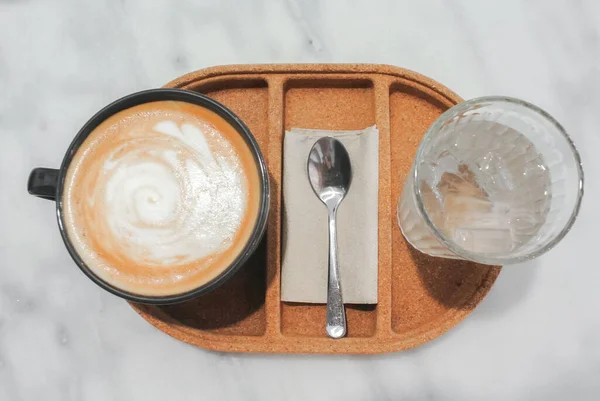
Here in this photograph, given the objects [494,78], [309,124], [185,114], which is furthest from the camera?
[494,78]

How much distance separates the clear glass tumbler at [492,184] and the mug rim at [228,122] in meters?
0.24

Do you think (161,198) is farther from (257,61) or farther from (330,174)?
(257,61)

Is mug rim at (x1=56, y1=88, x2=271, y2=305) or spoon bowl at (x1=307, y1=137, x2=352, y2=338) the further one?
spoon bowl at (x1=307, y1=137, x2=352, y2=338)

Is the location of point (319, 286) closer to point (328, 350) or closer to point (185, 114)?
point (328, 350)

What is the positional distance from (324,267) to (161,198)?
308 millimetres

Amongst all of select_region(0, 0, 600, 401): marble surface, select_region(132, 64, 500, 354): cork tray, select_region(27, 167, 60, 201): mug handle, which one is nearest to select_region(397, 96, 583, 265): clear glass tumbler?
select_region(132, 64, 500, 354): cork tray

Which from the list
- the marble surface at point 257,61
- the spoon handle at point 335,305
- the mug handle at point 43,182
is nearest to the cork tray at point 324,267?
the spoon handle at point 335,305

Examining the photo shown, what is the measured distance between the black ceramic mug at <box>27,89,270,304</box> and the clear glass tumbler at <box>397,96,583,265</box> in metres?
0.24

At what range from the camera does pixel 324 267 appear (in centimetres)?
93

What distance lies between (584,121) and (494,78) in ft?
0.68

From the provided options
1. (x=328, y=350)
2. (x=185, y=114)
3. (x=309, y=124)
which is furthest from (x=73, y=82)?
(x=328, y=350)

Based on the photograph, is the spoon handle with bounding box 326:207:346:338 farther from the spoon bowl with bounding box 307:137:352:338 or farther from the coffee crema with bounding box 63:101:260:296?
the coffee crema with bounding box 63:101:260:296

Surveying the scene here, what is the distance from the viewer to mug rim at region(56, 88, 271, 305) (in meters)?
0.79

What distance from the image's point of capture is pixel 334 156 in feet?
3.09
